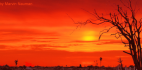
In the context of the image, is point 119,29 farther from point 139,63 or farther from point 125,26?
point 139,63

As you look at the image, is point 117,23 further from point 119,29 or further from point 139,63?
point 139,63

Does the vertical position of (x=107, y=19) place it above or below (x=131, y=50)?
above

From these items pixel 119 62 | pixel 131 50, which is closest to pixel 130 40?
pixel 131 50

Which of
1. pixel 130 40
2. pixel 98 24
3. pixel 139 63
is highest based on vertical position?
pixel 98 24

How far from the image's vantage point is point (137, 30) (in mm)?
16000

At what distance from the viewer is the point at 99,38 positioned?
16797mm

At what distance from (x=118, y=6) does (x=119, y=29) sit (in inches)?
53.5

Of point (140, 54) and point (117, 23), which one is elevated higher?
point (117, 23)

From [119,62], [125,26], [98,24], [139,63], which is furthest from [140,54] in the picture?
[119,62]

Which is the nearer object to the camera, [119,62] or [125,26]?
[125,26]

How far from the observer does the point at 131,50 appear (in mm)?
15914

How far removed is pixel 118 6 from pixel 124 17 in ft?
2.37

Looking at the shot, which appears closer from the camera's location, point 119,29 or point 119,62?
point 119,29

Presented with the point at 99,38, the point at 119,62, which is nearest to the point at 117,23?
the point at 99,38
